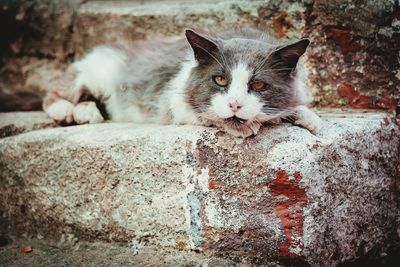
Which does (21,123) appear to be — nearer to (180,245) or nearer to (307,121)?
(180,245)

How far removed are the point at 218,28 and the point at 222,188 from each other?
5.00 ft

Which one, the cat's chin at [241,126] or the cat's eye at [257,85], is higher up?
the cat's eye at [257,85]

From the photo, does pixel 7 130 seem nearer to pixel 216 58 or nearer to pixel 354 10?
pixel 216 58

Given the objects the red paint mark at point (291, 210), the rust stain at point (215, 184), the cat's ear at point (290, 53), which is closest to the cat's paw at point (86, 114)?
the rust stain at point (215, 184)

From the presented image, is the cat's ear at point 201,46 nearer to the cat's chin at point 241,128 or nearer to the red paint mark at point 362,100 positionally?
the cat's chin at point 241,128

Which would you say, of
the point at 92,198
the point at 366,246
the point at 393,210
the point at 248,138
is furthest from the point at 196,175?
the point at 393,210

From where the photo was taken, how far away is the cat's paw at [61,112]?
3.41 metres

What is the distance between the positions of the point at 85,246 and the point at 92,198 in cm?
25

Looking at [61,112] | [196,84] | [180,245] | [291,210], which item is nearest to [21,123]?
[61,112]

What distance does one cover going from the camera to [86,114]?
3379 mm

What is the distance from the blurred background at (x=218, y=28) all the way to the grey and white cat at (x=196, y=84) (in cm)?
41

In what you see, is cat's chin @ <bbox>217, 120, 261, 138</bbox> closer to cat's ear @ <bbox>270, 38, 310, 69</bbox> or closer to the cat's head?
the cat's head

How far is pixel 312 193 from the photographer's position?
238cm

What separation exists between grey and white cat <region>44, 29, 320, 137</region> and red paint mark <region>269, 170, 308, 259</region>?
10.9 inches
